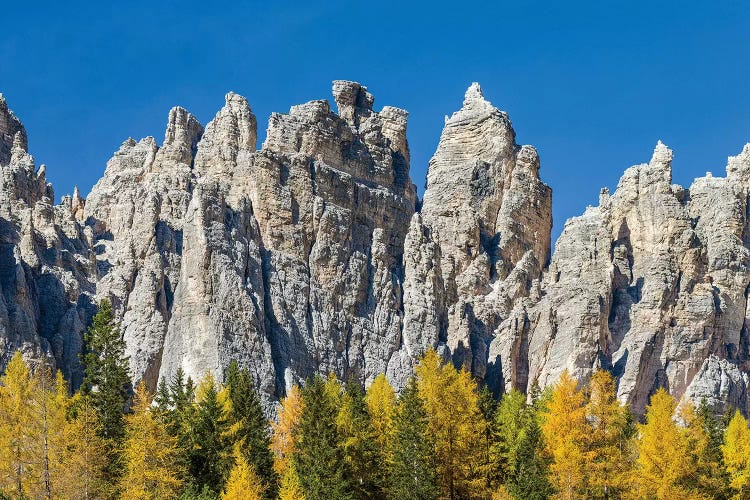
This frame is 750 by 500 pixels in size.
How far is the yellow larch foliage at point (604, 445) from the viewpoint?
74.7 metres

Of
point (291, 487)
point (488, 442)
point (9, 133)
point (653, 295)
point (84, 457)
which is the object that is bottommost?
point (291, 487)

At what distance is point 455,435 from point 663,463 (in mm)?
12024

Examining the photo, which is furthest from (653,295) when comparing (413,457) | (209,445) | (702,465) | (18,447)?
(18,447)

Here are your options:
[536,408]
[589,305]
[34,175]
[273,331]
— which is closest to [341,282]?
[273,331]

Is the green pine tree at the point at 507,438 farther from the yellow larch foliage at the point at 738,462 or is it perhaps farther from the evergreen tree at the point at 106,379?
the evergreen tree at the point at 106,379

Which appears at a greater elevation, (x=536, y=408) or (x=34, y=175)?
(x=34, y=175)

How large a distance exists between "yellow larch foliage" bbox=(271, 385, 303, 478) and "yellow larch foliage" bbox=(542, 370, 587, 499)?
1640 cm

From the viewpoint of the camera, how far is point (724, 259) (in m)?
137

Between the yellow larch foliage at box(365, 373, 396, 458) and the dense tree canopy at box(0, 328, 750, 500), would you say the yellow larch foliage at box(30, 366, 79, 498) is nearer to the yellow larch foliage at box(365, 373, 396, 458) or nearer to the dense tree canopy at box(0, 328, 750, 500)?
the dense tree canopy at box(0, 328, 750, 500)

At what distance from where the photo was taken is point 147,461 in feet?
235

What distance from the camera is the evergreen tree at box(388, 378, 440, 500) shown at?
76.5m

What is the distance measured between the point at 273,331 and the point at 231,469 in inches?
1541

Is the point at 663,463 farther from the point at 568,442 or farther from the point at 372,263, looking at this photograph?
the point at 372,263

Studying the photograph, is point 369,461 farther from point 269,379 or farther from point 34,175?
point 34,175
